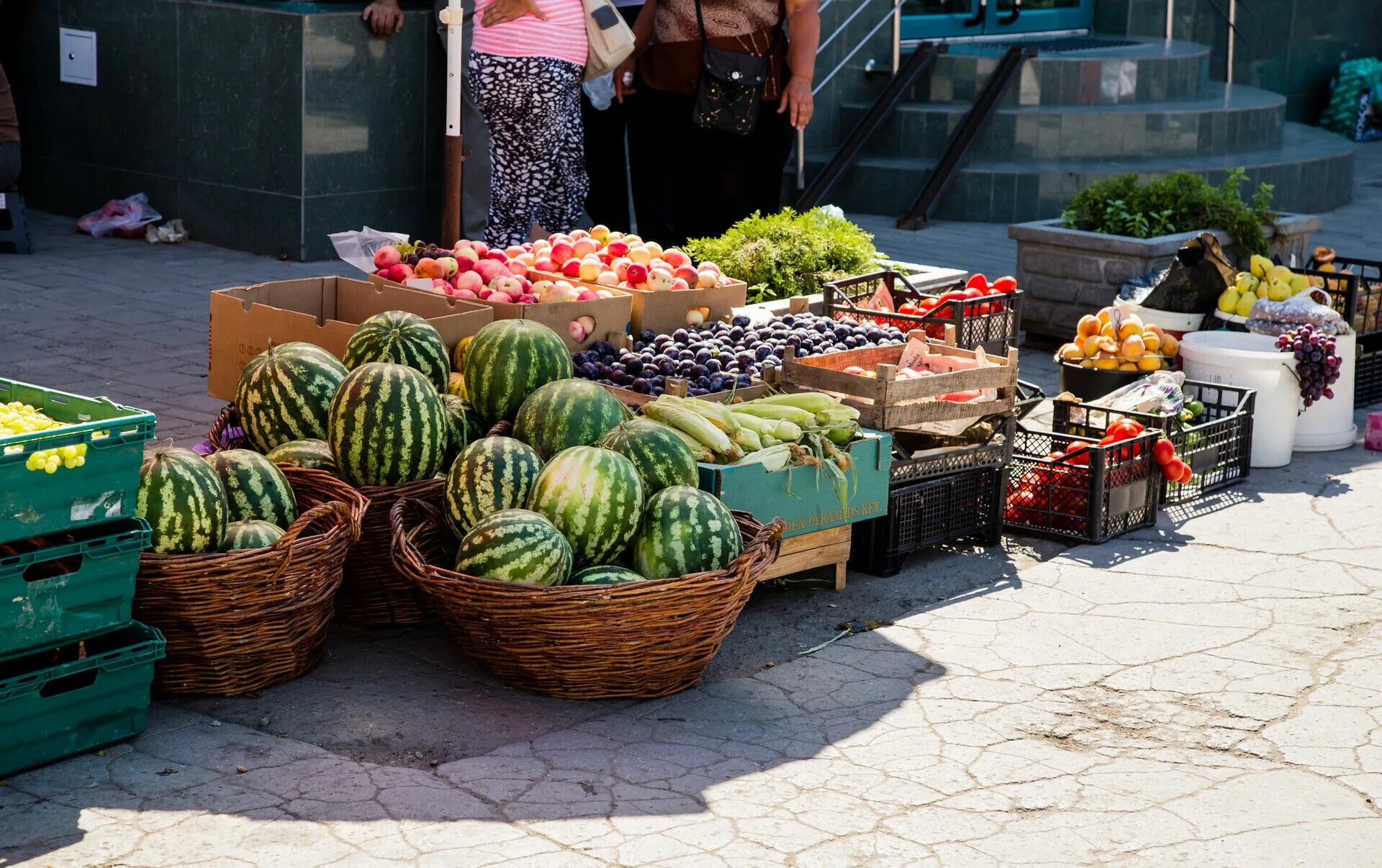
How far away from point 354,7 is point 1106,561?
6.84 metres

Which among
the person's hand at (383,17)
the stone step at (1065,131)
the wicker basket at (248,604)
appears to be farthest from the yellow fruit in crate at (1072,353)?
the stone step at (1065,131)

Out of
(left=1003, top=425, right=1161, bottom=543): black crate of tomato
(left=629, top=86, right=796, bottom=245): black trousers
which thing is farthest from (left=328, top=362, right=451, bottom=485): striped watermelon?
(left=629, top=86, right=796, bottom=245): black trousers

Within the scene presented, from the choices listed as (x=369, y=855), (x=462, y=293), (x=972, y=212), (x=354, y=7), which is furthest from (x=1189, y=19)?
(x=369, y=855)

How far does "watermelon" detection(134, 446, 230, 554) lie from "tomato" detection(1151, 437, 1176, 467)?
3.73m

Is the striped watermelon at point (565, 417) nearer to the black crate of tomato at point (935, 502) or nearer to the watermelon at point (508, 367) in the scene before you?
the watermelon at point (508, 367)

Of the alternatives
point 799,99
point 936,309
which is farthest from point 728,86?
point 936,309

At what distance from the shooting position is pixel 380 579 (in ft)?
17.2

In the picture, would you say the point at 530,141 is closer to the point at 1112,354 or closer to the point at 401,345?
the point at 1112,354

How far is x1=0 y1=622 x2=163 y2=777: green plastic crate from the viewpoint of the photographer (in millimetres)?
4082

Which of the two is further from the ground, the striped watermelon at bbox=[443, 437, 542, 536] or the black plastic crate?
the striped watermelon at bbox=[443, 437, 542, 536]

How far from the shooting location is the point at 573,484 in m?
4.84

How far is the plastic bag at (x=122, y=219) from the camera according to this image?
1155 cm

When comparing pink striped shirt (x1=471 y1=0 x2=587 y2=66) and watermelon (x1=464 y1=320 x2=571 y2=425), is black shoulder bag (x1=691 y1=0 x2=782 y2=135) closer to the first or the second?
pink striped shirt (x1=471 y1=0 x2=587 y2=66)

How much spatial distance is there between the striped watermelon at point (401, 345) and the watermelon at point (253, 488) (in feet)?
2.51
